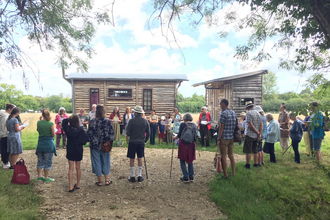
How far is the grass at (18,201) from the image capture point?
3.55 metres

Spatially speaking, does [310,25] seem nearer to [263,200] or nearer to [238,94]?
[263,200]

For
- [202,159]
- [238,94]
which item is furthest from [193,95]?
[202,159]

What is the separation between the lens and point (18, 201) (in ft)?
13.6

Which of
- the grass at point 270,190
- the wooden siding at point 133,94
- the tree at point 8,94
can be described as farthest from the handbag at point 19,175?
the tree at point 8,94

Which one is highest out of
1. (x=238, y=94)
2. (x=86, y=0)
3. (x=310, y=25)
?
(x=86, y=0)

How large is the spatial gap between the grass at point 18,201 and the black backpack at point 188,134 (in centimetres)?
320

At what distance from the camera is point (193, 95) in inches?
3435

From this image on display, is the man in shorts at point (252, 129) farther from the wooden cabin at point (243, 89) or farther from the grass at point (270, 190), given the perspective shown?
the wooden cabin at point (243, 89)

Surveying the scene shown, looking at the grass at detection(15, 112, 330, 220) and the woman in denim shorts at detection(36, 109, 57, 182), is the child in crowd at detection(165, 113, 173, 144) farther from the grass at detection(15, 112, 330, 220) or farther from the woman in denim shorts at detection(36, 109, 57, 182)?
the woman in denim shorts at detection(36, 109, 57, 182)

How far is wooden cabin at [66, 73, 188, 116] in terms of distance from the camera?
631 inches

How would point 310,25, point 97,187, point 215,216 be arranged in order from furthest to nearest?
point 310,25
point 97,187
point 215,216

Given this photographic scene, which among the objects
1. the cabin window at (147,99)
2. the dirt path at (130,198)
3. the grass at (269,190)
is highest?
the cabin window at (147,99)

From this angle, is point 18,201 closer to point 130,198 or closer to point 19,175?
point 19,175

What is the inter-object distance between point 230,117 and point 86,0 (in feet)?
17.4
